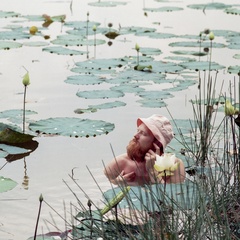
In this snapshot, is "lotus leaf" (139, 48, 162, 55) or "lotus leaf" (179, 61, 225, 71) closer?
"lotus leaf" (179, 61, 225, 71)

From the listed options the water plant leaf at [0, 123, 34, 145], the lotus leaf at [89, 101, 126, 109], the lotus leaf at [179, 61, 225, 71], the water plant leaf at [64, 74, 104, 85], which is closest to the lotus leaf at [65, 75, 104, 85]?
the water plant leaf at [64, 74, 104, 85]

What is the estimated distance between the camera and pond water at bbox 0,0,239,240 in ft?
12.3

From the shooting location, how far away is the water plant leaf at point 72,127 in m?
4.82

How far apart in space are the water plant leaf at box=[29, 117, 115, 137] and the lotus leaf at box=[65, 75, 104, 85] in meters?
1.13

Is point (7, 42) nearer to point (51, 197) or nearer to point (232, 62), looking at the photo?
point (232, 62)

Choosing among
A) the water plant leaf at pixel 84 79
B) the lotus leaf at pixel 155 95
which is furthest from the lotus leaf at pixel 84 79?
the lotus leaf at pixel 155 95

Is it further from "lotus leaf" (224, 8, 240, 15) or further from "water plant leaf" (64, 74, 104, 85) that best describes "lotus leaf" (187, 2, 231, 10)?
"water plant leaf" (64, 74, 104, 85)

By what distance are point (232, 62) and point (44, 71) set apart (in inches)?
70.7

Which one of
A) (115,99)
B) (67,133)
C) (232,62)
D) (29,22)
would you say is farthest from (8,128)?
(29,22)

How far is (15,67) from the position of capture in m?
6.65

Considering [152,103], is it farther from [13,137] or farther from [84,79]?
[13,137]

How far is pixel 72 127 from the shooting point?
490cm

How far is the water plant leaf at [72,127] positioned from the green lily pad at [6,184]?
0.90 metres

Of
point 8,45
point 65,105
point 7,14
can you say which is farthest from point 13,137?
point 7,14
